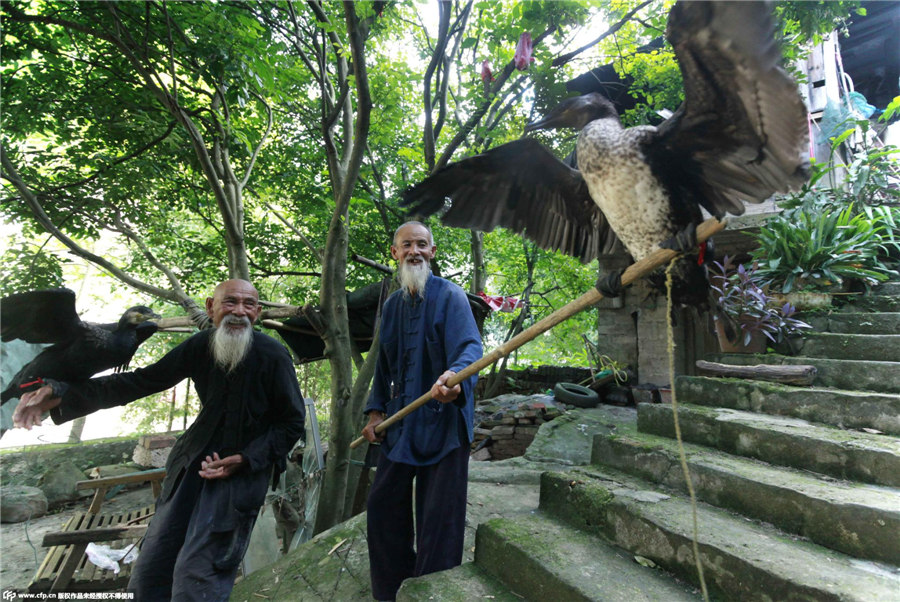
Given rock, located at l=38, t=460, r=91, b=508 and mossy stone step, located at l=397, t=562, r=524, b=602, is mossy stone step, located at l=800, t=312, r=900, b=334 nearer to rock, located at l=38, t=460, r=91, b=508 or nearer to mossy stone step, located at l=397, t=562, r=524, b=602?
mossy stone step, located at l=397, t=562, r=524, b=602

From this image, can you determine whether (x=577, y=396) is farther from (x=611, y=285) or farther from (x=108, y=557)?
(x=108, y=557)

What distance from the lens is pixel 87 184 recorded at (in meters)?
4.86

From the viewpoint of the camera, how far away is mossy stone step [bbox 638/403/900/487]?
202cm

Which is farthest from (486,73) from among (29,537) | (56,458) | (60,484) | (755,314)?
(56,458)

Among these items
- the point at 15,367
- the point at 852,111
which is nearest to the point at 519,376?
the point at 852,111

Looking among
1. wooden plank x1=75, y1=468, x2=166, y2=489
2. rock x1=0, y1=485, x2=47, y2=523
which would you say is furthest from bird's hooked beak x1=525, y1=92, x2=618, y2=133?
rock x1=0, y1=485, x2=47, y2=523

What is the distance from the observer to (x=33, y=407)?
6.69 ft

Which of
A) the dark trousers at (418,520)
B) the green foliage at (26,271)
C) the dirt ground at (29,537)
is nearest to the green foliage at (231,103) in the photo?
the green foliage at (26,271)

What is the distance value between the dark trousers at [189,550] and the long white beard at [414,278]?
1.37 m

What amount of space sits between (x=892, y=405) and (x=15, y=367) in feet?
15.3

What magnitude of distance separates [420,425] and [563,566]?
0.85 m

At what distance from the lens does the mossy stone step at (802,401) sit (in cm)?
241

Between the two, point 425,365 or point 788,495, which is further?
point 425,365

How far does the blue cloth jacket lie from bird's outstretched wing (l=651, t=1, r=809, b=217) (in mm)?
1278
